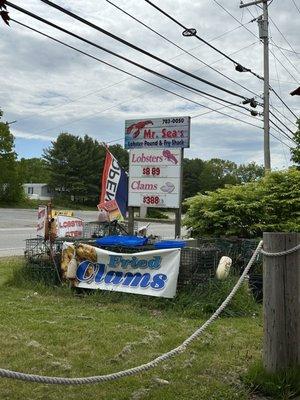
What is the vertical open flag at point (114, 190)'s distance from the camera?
40.7 ft

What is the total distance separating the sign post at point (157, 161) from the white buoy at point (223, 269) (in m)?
2.91

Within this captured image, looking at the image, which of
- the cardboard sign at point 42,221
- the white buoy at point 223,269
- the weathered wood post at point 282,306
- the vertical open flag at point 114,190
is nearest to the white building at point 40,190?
the vertical open flag at point 114,190

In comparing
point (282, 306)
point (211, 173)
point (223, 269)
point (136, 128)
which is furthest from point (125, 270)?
point (211, 173)

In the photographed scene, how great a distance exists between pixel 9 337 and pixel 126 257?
270 centimetres

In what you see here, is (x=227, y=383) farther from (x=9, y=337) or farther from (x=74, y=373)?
(x=9, y=337)

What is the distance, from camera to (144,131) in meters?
11.0

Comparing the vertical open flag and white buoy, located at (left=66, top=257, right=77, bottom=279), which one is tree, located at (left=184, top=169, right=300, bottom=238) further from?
white buoy, located at (left=66, top=257, right=77, bottom=279)

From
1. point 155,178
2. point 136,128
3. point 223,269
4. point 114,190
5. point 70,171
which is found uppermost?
point 70,171

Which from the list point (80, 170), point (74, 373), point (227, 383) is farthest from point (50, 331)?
point (80, 170)

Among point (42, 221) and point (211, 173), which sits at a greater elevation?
point (211, 173)

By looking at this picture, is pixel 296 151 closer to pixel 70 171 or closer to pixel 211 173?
pixel 70 171

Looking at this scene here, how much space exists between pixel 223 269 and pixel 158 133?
3989 millimetres

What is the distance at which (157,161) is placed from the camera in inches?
424

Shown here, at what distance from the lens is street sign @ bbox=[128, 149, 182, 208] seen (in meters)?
10.6
